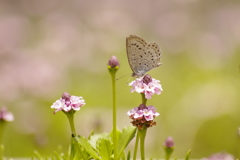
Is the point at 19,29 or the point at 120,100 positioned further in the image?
the point at 19,29

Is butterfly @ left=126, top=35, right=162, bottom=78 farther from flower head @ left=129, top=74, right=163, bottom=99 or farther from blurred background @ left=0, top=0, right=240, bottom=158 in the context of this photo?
blurred background @ left=0, top=0, right=240, bottom=158

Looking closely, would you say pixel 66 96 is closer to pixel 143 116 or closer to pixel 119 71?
pixel 143 116

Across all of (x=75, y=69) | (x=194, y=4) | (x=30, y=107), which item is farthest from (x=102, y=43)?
(x=194, y=4)

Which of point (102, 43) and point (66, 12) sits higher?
point (66, 12)

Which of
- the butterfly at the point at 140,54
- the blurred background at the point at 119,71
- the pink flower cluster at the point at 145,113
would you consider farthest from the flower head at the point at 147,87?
the blurred background at the point at 119,71

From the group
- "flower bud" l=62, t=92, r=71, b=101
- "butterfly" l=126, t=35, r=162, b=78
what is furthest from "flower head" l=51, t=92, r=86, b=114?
Answer: "butterfly" l=126, t=35, r=162, b=78

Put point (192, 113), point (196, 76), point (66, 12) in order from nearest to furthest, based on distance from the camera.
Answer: point (192, 113) → point (196, 76) → point (66, 12)

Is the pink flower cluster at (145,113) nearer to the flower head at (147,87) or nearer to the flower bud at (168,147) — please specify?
the flower head at (147,87)

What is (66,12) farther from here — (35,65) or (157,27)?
(35,65)

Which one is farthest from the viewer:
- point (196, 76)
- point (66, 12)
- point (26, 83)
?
point (66, 12)
